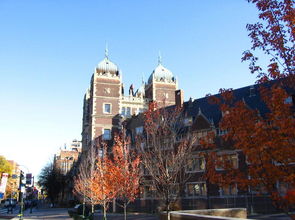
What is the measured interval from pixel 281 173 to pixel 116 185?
16775 mm

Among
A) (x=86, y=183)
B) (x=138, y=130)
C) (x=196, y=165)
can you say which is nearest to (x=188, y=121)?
(x=196, y=165)

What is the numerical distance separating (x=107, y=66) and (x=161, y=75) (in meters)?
10.9

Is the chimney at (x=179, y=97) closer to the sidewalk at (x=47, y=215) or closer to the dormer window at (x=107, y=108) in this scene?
the dormer window at (x=107, y=108)

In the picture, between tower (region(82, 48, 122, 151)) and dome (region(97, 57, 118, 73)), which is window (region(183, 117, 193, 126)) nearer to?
tower (region(82, 48, 122, 151))

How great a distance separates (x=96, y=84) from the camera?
49312mm

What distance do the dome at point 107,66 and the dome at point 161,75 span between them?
7.90 m

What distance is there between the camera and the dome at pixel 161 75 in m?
57.1

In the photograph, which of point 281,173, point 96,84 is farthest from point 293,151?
point 96,84

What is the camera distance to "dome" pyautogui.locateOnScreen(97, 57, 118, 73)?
169 feet

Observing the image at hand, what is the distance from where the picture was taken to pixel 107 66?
5203 centimetres

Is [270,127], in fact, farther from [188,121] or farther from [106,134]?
[106,134]

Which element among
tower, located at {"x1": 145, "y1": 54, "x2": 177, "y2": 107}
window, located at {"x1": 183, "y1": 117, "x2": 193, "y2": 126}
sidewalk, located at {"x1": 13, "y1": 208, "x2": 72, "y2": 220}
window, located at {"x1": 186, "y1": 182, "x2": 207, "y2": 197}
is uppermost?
tower, located at {"x1": 145, "y1": 54, "x2": 177, "y2": 107}

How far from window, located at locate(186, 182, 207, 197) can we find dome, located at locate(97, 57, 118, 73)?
25.2m

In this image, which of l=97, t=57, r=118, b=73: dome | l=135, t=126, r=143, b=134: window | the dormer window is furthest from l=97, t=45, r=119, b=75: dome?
l=135, t=126, r=143, b=134: window
